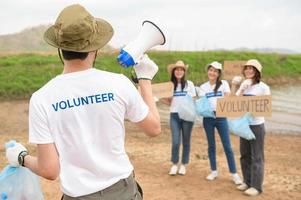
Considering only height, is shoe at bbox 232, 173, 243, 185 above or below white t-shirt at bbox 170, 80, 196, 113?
below

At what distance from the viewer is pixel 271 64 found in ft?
82.4

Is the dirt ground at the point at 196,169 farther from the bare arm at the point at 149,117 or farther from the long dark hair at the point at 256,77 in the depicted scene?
the bare arm at the point at 149,117

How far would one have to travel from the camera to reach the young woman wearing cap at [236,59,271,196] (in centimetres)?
565

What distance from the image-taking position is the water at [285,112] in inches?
464

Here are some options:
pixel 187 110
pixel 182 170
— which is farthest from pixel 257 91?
pixel 182 170

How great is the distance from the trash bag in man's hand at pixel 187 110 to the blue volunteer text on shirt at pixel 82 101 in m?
4.36

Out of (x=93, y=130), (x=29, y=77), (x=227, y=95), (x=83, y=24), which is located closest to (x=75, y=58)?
(x=83, y=24)

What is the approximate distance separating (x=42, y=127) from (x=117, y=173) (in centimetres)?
40

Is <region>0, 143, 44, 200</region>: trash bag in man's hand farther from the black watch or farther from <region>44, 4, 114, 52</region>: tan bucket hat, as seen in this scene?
<region>44, 4, 114, 52</region>: tan bucket hat

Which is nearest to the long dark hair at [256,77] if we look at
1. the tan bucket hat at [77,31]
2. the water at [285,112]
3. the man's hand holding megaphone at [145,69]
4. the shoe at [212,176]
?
the shoe at [212,176]

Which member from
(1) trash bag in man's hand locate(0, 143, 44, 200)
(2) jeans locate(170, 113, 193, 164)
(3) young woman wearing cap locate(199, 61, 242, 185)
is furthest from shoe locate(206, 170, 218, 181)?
(1) trash bag in man's hand locate(0, 143, 44, 200)

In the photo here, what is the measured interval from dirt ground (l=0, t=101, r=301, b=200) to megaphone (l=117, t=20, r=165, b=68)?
12.4 ft

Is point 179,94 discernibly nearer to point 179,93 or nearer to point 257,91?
point 179,93

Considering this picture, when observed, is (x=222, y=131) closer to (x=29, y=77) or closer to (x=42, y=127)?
(x=42, y=127)
